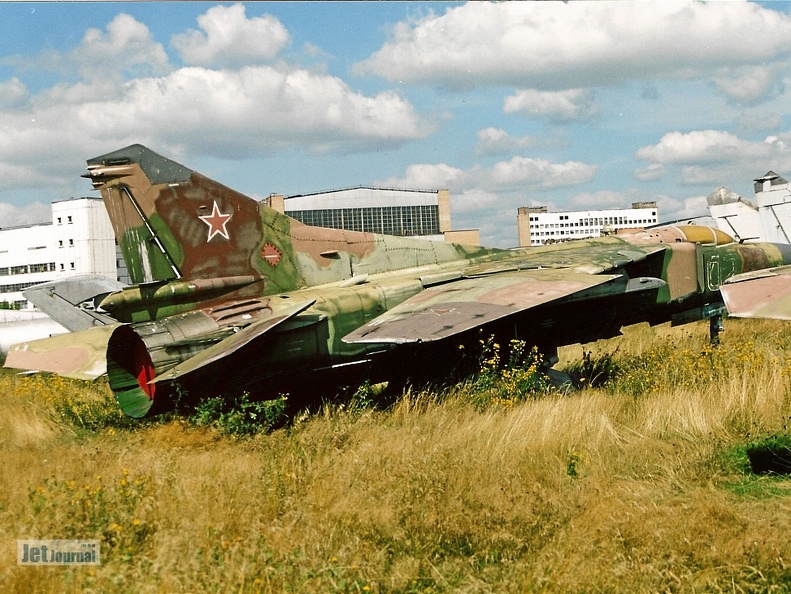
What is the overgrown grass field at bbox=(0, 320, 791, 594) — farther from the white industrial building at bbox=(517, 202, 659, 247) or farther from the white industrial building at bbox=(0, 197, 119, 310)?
the white industrial building at bbox=(517, 202, 659, 247)

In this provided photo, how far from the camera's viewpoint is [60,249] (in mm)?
60750

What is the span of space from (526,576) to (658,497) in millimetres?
1984

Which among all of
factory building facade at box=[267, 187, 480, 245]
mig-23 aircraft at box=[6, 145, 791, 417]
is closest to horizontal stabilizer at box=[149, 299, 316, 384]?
mig-23 aircraft at box=[6, 145, 791, 417]

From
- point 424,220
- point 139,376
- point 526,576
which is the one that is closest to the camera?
point 526,576

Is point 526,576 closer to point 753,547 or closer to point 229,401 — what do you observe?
point 753,547

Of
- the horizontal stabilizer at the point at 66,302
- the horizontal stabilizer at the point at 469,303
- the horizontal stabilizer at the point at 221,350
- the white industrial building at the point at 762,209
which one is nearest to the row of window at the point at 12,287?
the horizontal stabilizer at the point at 66,302

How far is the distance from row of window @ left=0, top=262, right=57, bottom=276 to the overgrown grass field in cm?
5839

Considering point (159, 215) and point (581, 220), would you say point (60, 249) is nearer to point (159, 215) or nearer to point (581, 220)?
point (159, 215)

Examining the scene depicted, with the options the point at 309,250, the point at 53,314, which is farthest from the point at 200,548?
the point at 53,314

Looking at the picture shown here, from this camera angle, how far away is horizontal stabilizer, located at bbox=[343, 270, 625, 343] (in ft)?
27.5

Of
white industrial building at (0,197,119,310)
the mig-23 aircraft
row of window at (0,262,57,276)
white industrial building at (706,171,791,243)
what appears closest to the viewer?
the mig-23 aircraft

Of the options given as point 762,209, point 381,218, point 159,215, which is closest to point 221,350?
point 159,215

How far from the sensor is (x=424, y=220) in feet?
184

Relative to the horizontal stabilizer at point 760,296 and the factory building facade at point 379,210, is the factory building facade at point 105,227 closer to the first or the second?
the factory building facade at point 379,210
